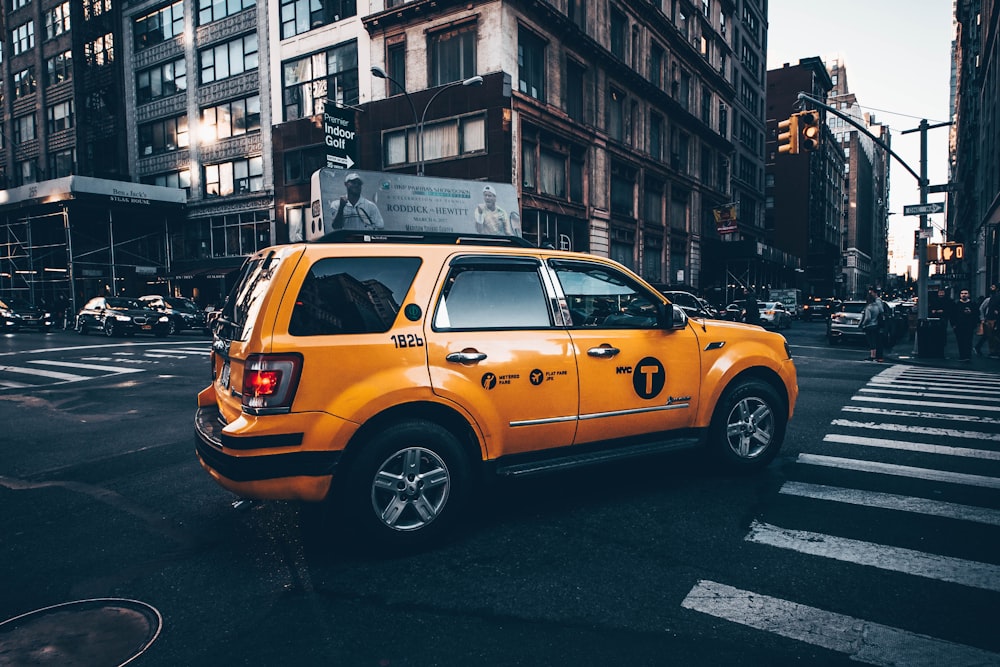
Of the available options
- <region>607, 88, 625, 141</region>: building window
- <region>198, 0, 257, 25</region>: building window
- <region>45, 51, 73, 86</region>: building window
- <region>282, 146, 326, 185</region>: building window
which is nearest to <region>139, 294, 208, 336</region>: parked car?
<region>282, 146, 326, 185</region>: building window

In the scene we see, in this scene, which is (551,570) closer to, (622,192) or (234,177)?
(622,192)

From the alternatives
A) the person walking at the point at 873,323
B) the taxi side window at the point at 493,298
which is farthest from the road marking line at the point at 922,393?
the taxi side window at the point at 493,298

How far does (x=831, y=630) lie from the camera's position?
3033 millimetres

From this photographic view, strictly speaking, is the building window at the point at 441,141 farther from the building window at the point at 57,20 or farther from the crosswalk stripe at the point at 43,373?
the building window at the point at 57,20

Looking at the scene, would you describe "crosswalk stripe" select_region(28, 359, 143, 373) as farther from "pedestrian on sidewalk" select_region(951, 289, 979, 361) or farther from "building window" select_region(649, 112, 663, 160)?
"building window" select_region(649, 112, 663, 160)

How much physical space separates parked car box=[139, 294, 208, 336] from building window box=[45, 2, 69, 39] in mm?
29703

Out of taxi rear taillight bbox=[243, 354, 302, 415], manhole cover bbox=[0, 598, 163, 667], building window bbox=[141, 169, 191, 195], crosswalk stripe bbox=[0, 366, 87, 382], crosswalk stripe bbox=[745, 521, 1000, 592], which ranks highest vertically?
building window bbox=[141, 169, 191, 195]

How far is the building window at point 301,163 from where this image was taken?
32750 mm

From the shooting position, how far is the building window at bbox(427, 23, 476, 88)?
2723 cm

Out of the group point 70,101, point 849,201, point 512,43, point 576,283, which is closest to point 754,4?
point 512,43

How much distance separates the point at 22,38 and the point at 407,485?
6090 centimetres

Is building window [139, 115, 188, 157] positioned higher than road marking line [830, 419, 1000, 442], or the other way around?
building window [139, 115, 188, 157]

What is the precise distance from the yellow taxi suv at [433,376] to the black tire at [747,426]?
0.41ft

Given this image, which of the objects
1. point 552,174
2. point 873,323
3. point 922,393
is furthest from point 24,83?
point 922,393
